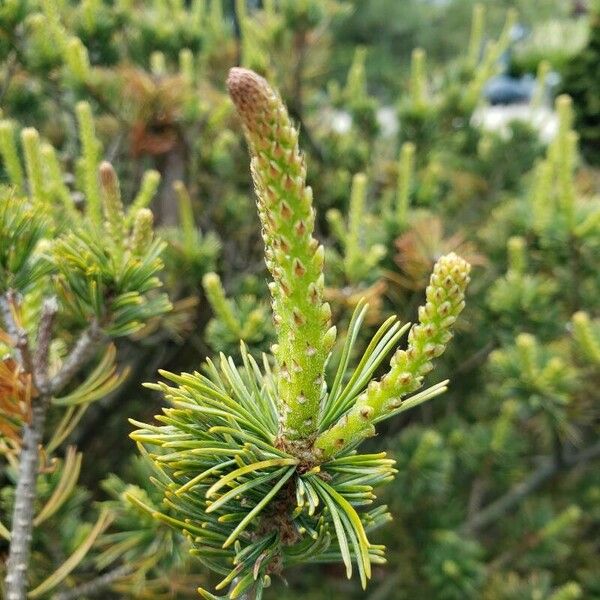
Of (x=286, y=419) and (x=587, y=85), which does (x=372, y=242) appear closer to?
(x=286, y=419)

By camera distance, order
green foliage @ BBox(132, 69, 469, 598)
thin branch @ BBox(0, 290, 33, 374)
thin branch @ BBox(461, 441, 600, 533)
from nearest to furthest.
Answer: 1. green foliage @ BBox(132, 69, 469, 598)
2. thin branch @ BBox(0, 290, 33, 374)
3. thin branch @ BBox(461, 441, 600, 533)

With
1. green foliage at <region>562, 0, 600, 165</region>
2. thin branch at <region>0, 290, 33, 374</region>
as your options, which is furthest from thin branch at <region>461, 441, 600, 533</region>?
thin branch at <region>0, 290, 33, 374</region>

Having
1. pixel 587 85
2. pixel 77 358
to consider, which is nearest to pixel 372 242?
pixel 77 358

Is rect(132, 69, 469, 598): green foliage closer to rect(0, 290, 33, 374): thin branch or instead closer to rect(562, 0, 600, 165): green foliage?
rect(0, 290, 33, 374): thin branch

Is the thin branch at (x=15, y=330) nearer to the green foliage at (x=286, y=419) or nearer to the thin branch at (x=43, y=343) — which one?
the thin branch at (x=43, y=343)

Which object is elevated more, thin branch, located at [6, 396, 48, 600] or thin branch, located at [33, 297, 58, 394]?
thin branch, located at [33, 297, 58, 394]

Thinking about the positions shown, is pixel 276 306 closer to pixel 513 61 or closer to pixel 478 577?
pixel 478 577
